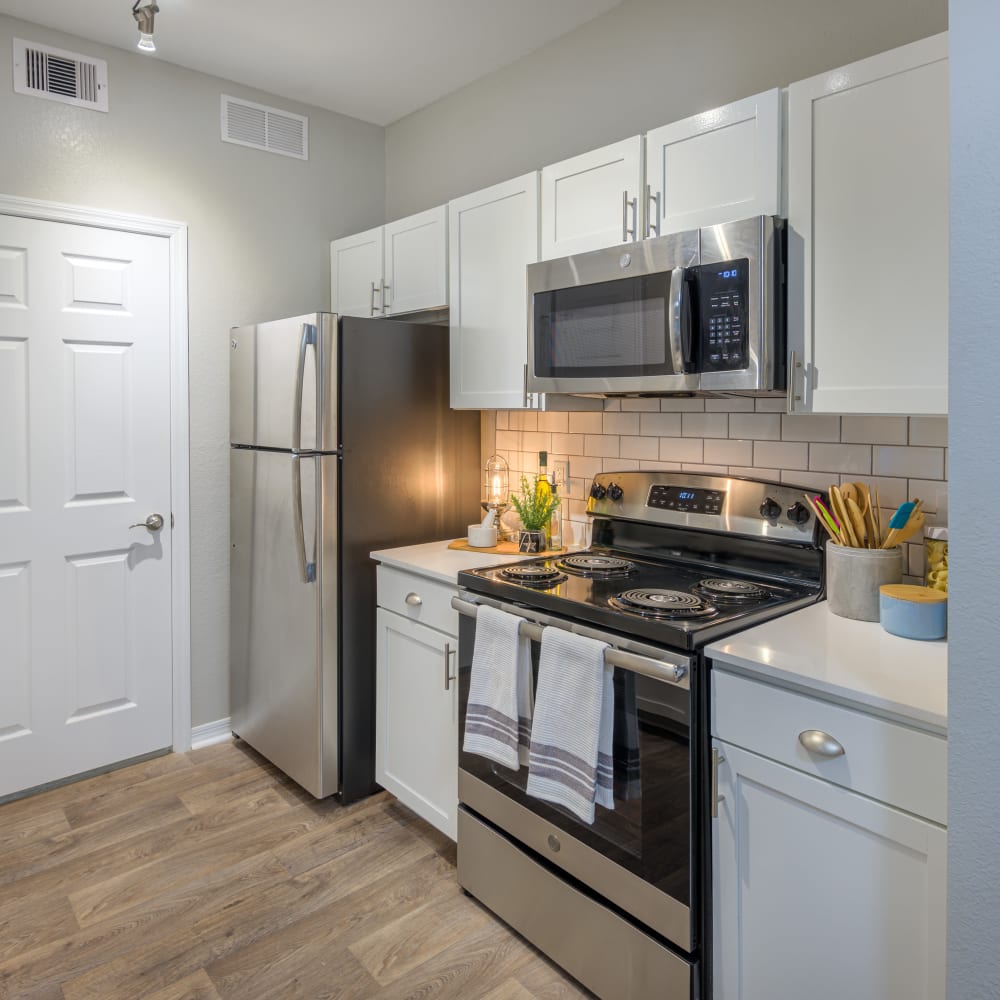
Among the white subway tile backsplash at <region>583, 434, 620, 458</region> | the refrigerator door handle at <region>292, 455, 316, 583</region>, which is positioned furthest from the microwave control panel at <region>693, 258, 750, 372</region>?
the refrigerator door handle at <region>292, 455, 316, 583</region>

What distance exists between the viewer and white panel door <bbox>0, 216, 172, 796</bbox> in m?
2.67

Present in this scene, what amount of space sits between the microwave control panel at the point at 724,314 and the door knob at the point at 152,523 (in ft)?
7.20

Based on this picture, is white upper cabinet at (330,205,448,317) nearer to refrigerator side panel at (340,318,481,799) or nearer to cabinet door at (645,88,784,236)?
refrigerator side panel at (340,318,481,799)

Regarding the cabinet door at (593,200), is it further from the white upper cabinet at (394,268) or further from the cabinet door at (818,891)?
the cabinet door at (818,891)

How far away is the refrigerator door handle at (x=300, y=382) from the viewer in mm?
A: 2535

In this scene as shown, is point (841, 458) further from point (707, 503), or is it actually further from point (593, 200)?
point (593, 200)

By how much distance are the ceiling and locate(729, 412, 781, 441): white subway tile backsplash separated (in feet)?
4.71

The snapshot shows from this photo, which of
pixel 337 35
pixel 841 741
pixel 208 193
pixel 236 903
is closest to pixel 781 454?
pixel 841 741

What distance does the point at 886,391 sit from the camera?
5.23 feet

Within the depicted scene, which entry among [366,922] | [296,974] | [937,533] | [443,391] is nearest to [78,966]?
[296,974]

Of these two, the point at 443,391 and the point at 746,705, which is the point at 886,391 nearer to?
the point at 746,705

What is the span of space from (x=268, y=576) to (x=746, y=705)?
195 cm

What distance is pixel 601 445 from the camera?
103 inches

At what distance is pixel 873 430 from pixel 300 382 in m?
1.78
